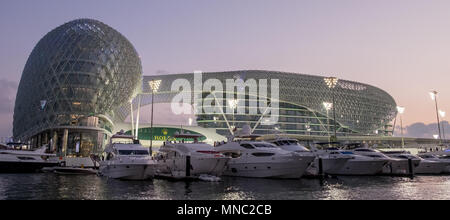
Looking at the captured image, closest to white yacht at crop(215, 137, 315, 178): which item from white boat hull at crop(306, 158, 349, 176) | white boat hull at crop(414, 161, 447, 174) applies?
white boat hull at crop(306, 158, 349, 176)

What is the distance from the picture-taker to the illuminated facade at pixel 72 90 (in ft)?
214

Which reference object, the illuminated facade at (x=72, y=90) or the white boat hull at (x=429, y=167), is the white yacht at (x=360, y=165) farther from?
the illuminated facade at (x=72, y=90)

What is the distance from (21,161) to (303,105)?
94.4 metres

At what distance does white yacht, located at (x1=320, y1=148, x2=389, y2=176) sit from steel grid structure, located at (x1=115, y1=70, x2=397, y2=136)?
7067 centimetres

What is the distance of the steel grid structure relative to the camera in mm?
112375

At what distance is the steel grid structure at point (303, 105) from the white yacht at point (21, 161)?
6340 centimetres

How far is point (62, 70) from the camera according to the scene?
66312mm

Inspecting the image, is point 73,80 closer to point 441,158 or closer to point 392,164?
point 392,164

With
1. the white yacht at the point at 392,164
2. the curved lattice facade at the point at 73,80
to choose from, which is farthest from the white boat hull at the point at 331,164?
the curved lattice facade at the point at 73,80

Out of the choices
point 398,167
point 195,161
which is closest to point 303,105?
point 398,167

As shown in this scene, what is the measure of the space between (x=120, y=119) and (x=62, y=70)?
48714 millimetres

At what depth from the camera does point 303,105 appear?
116500 mm
